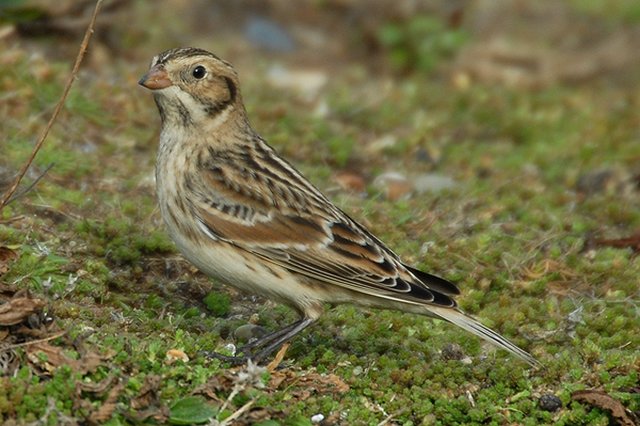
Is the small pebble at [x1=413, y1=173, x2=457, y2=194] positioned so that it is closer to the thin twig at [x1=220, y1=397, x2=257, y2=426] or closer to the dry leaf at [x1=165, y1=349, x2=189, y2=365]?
the dry leaf at [x1=165, y1=349, x2=189, y2=365]

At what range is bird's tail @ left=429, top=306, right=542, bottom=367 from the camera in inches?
250

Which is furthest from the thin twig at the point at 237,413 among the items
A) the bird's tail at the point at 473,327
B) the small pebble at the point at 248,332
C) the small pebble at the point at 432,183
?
the small pebble at the point at 432,183

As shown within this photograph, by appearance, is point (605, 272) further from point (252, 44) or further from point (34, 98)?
point (252, 44)

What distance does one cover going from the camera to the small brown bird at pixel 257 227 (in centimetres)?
643

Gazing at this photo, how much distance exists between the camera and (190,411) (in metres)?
5.54

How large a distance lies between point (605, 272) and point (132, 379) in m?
3.62

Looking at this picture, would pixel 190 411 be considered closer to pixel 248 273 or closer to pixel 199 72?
pixel 248 273

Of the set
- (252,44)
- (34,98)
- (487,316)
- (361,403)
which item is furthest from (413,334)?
(252,44)

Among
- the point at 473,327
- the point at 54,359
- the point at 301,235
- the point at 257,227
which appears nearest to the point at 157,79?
the point at 257,227

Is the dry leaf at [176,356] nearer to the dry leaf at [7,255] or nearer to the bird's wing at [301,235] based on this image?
the bird's wing at [301,235]

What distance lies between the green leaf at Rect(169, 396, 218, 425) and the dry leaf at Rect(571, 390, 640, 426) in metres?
2.03

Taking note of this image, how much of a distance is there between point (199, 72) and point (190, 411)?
2.18m

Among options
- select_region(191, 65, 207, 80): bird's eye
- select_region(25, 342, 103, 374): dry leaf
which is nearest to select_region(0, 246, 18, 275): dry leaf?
select_region(25, 342, 103, 374): dry leaf

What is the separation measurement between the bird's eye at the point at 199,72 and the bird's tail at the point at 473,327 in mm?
1895
